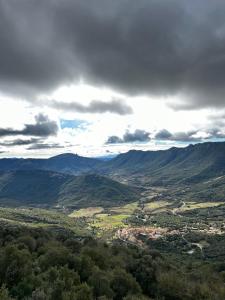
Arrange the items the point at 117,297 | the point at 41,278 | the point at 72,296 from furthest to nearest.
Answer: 1. the point at 117,297
2. the point at 41,278
3. the point at 72,296

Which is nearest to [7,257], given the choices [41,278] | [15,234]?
[41,278]

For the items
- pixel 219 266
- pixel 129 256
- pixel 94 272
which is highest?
pixel 94 272

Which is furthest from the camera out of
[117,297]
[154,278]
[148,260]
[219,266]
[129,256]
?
[219,266]

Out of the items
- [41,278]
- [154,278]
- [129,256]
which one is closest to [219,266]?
[129,256]

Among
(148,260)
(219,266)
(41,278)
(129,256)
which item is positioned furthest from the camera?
(219,266)

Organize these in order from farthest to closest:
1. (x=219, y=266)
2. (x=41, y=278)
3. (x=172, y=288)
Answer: (x=219, y=266), (x=172, y=288), (x=41, y=278)

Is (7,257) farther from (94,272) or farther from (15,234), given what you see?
(15,234)

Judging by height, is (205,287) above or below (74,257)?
below

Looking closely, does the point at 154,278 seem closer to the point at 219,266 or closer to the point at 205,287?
the point at 205,287

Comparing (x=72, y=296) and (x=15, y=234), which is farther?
(x=15, y=234)
